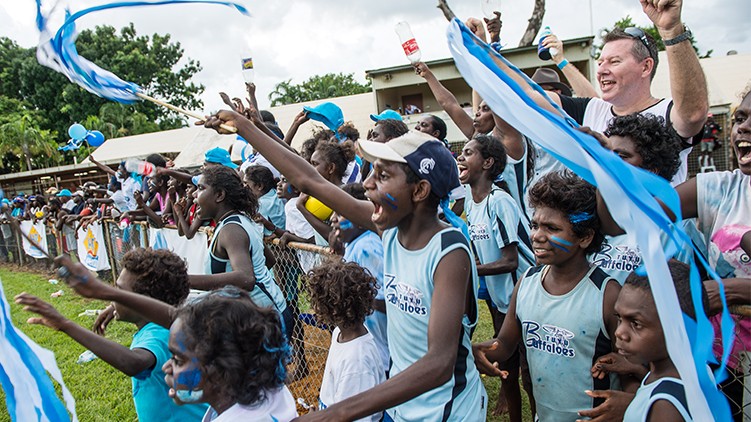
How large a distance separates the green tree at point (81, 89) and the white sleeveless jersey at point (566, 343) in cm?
4170

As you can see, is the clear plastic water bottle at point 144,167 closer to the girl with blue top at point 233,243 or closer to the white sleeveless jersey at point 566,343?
the girl with blue top at point 233,243

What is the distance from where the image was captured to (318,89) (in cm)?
6144

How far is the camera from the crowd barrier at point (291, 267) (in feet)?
7.82

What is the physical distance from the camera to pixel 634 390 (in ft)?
6.97

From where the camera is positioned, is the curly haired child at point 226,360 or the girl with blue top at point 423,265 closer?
the curly haired child at point 226,360

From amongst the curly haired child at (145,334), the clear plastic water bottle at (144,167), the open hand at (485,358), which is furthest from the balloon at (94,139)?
the open hand at (485,358)

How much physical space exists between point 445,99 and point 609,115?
5.78 feet

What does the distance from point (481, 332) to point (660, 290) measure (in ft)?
14.6

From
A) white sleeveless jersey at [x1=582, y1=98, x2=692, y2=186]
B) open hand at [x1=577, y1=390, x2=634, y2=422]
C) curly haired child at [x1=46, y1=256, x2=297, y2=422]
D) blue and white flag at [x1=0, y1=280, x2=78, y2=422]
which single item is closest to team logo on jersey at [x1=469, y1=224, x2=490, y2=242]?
white sleeveless jersey at [x1=582, y1=98, x2=692, y2=186]

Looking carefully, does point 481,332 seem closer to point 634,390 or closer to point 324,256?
point 324,256

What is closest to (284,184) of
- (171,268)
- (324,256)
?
(324,256)

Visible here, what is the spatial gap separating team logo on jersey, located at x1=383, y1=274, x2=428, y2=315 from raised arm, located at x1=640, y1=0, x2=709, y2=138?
145cm

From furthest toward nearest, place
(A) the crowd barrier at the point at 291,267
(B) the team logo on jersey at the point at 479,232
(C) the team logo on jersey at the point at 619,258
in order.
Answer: (B) the team logo on jersey at the point at 479,232
(C) the team logo on jersey at the point at 619,258
(A) the crowd barrier at the point at 291,267

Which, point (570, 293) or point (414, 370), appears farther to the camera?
point (570, 293)
